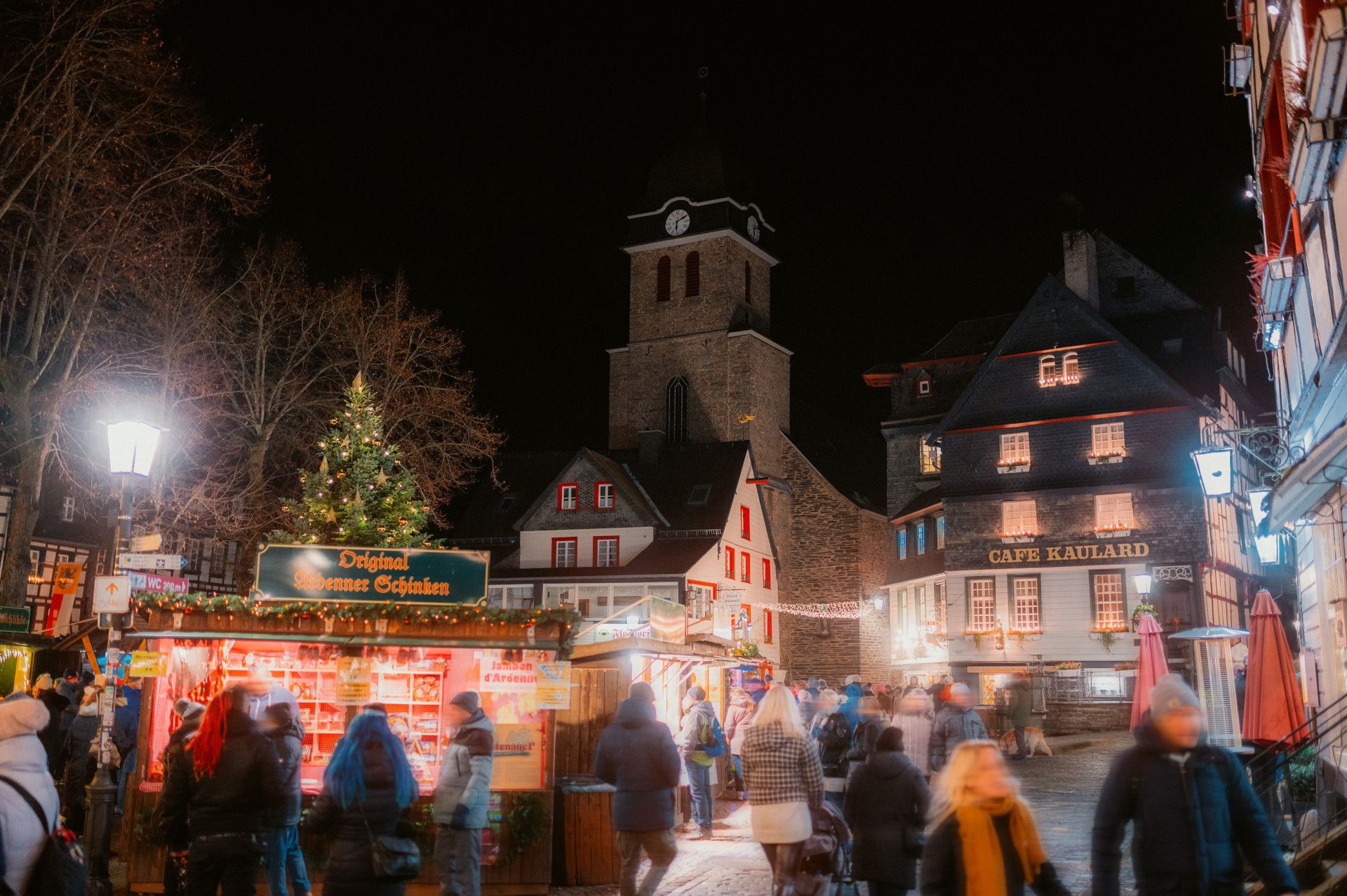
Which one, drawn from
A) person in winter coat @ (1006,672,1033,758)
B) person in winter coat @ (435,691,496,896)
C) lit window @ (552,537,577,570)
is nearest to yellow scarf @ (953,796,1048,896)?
person in winter coat @ (435,691,496,896)

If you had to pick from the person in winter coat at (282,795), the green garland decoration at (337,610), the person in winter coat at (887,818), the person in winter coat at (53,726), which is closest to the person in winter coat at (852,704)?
the green garland decoration at (337,610)

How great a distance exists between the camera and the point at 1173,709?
5.18 metres

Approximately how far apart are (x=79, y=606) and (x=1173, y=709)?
37233 millimetres

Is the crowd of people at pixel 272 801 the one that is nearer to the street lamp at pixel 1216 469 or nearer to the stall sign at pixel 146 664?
the stall sign at pixel 146 664

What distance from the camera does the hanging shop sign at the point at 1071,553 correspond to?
3156cm

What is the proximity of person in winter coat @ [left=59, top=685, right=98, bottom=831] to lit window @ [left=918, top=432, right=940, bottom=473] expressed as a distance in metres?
32.2

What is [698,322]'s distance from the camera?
50656 millimetres

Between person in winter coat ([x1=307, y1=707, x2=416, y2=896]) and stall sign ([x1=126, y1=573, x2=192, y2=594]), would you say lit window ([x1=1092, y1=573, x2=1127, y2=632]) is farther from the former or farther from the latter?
person in winter coat ([x1=307, y1=707, x2=416, y2=896])

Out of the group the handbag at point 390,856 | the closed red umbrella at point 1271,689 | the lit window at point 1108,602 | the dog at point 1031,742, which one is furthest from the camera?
the lit window at point 1108,602

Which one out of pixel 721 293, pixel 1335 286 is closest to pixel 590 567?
pixel 721 293

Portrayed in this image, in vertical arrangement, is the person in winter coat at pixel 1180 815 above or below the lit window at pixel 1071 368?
below

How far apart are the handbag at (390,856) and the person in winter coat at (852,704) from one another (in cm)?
679

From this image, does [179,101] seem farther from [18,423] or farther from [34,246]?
[18,423]

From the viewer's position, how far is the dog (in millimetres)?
23266
